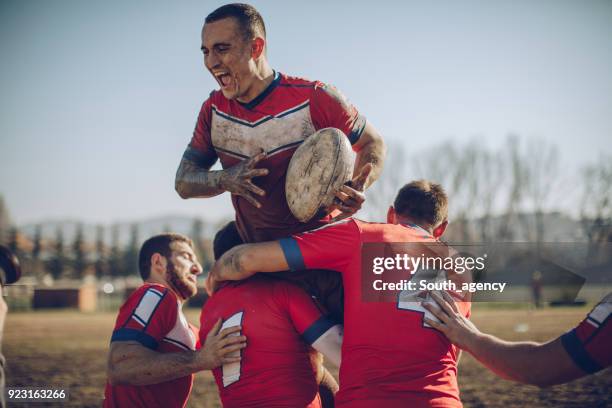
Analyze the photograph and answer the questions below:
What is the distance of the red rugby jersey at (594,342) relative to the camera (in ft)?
9.44

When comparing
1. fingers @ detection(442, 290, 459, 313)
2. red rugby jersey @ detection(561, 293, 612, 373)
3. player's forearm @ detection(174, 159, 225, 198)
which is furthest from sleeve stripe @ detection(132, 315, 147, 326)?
red rugby jersey @ detection(561, 293, 612, 373)

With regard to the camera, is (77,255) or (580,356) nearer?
(580,356)

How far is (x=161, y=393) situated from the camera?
14.5 ft

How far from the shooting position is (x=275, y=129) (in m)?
4.18

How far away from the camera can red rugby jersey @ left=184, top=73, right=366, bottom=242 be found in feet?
13.8

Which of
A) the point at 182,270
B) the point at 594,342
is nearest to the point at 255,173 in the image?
the point at 182,270

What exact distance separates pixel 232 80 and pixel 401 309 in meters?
1.94

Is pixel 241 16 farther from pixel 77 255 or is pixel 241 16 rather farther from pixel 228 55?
pixel 77 255

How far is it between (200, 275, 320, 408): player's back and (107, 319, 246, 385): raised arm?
3.7 inches

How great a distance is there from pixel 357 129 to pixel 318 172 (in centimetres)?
80

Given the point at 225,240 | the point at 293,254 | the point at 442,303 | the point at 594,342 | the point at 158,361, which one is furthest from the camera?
the point at 225,240

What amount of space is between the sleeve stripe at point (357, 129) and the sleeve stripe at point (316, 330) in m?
1.36

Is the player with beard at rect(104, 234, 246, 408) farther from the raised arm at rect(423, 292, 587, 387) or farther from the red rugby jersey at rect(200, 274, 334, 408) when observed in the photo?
the raised arm at rect(423, 292, 587, 387)

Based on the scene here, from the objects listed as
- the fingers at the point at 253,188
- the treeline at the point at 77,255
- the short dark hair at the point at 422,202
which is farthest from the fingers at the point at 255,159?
the treeline at the point at 77,255
